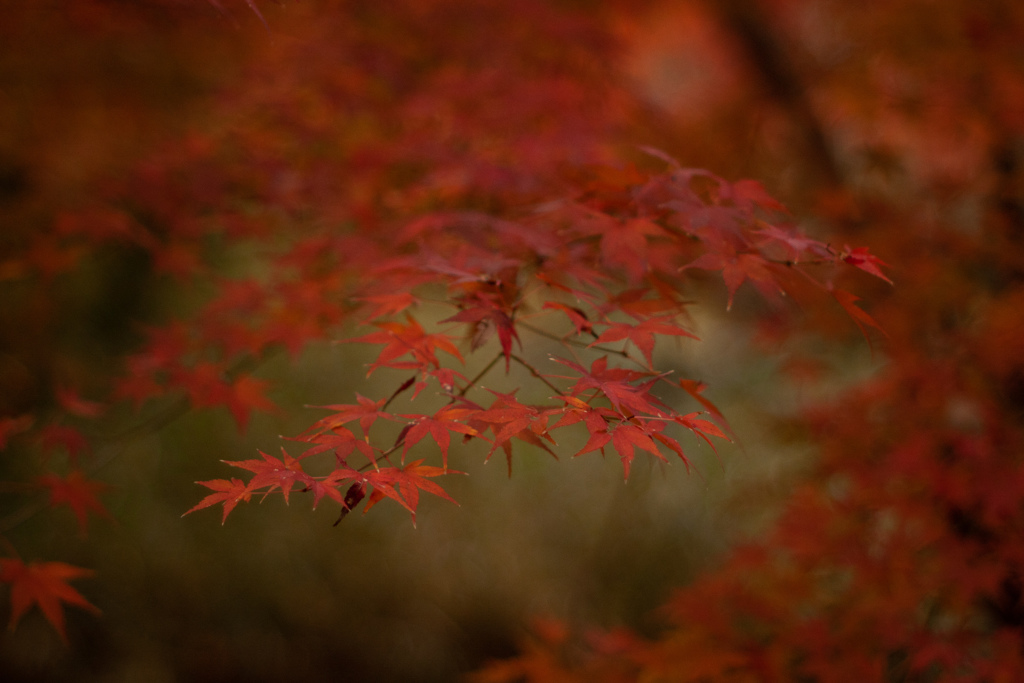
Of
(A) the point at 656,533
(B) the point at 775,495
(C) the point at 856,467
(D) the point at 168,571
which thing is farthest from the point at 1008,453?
(D) the point at 168,571

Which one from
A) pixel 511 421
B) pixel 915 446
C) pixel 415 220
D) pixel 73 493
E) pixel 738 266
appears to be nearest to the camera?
pixel 511 421

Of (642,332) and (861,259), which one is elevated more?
(861,259)

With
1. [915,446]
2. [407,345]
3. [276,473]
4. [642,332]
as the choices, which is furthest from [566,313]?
[915,446]

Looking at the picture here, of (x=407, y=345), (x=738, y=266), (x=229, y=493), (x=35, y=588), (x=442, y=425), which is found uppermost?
(x=738, y=266)

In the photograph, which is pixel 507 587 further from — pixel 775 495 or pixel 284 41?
pixel 284 41

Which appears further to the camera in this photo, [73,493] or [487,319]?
[73,493]

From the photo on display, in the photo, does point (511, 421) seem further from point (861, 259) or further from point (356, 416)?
point (861, 259)

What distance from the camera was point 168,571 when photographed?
3.55 m

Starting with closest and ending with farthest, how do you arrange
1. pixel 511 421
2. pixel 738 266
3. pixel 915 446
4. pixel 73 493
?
pixel 511 421
pixel 738 266
pixel 73 493
pixel 915 446

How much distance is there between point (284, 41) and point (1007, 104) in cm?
252

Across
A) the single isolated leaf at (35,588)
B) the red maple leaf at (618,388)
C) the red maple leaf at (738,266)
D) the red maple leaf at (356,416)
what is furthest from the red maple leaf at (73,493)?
the red maple leaf at (738,266)

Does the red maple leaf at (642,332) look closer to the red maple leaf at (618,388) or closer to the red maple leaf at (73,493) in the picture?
the red maple leaf at (618,388)

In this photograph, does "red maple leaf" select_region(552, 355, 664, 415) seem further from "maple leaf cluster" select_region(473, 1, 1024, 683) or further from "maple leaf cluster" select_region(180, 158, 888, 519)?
"maple leaf cluster" select_region(473, 1, 1024, 683)

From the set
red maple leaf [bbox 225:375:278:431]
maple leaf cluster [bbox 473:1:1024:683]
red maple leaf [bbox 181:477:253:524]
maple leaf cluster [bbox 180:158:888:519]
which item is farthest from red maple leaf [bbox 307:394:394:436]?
maple leaf cluster [bbox 473:1:1024:683]
